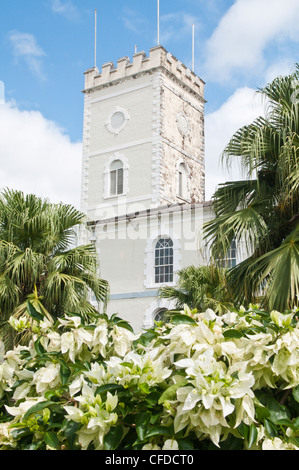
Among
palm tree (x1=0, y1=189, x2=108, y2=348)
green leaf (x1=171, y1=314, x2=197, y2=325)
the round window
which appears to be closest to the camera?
green leaf (x1=171, y1=314, x2=197, y2=325)

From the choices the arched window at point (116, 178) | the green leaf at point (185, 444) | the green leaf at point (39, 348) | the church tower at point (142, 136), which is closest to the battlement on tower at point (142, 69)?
the church tower at point (142, 136)

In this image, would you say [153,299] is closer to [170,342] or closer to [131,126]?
[131,126]

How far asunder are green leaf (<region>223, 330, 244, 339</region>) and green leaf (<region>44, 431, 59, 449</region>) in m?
0.87

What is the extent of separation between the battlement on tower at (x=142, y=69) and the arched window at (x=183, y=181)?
5.31m

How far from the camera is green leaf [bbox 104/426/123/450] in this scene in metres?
2.18

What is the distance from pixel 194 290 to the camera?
1262 cm

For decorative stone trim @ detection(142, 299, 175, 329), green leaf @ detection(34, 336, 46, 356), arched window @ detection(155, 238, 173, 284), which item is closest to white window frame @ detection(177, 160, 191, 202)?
arched window @ detection(155, 238, 173, 284)

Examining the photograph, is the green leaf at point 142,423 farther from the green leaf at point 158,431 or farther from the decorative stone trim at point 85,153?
the decorative stone trim at point 85,153

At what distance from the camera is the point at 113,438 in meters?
2.20

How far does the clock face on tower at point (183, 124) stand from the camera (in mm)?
31272

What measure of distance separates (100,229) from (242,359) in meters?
19.6

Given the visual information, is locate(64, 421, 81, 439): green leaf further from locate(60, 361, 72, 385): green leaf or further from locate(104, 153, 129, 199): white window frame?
locate(104, 153, 129, 199): white window frame

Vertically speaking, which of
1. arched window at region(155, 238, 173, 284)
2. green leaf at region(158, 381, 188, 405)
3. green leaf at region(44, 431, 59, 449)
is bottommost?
green leaf at region(44, 431, 59, 449)

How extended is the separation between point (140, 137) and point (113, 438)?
28.4m
